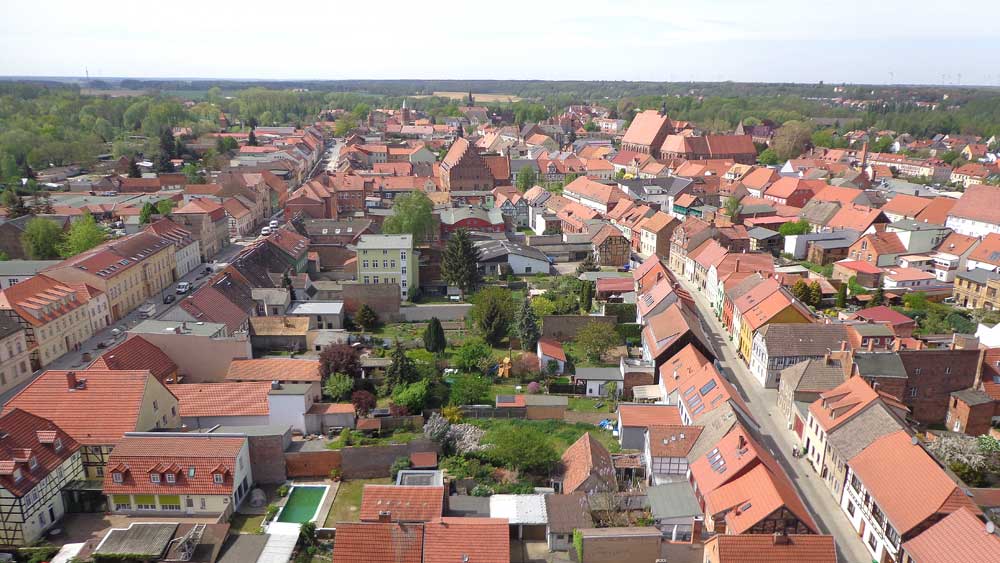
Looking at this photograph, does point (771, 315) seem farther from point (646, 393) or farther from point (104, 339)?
point (104, 339)

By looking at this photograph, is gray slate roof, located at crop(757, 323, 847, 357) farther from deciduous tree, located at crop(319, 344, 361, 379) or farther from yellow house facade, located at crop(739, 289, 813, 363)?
deciduous tree, located at crop(319, 344, 361, 379)

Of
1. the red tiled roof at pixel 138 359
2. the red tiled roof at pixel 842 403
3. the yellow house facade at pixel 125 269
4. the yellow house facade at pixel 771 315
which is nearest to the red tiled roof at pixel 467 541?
the red tiled roof at pixel 842 403

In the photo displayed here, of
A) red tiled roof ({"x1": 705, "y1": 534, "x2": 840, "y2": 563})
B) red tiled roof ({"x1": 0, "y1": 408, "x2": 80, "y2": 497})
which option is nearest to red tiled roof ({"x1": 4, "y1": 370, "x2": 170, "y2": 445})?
red tiled roof ({"x1": 0, "y1": 408, "x2": 80, "y2": 497})

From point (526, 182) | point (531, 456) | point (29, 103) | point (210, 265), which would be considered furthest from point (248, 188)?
point (29, 103)

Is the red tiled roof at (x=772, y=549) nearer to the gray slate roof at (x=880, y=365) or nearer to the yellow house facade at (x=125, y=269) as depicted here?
the gray slate roof at (x=880, y=365)

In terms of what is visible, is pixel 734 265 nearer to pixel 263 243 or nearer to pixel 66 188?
pixel 263 243

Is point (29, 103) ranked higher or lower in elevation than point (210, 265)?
higher
